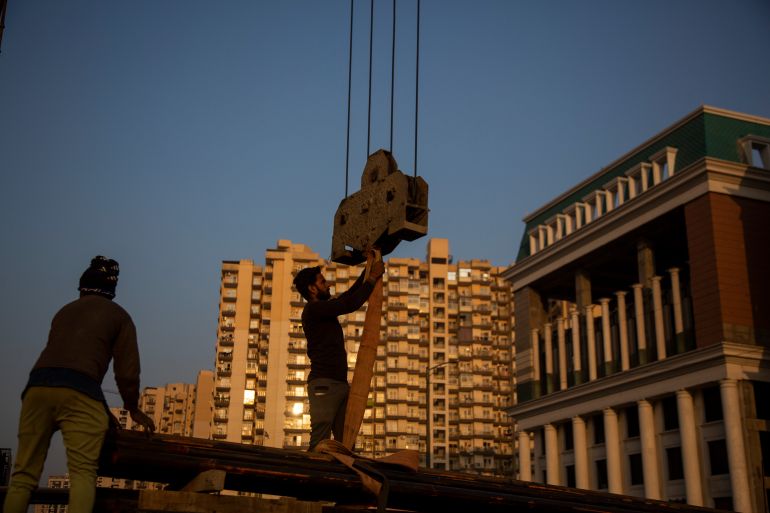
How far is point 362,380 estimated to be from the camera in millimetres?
8625

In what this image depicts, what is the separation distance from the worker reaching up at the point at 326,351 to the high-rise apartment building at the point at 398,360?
103 metres

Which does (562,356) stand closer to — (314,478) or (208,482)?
(314,478)

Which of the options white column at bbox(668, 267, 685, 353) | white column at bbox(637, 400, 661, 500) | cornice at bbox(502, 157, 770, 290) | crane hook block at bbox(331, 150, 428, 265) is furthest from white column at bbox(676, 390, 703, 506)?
crane hook block at bbox(331, 150, 428, 265)

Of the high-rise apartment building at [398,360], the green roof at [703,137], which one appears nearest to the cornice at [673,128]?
the green roof at [703,137]

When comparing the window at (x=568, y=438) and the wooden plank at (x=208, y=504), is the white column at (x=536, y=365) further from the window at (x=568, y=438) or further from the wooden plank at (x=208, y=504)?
the wooden plank at (x=208, y=504)

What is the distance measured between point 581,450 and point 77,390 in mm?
43522

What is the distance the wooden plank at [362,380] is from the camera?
8430mm

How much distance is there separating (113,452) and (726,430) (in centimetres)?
3509

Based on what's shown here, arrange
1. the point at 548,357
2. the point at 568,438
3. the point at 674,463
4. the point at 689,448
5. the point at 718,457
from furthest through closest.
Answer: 1. the point at 548,357
2. the point at 568,438
3. the point at 674,463
4. the point at 689,448
5. the point at 718,457

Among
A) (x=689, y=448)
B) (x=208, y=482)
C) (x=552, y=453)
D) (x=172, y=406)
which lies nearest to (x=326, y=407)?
(x=208, y=482)

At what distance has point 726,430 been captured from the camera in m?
36.6

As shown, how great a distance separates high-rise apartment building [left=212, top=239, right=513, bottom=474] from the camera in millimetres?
114188

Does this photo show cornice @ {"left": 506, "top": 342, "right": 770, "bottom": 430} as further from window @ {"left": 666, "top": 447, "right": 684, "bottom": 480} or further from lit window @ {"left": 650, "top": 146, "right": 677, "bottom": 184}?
lit window @ {"left": 650, "top": 146, "right": 677, "bottom": 184}

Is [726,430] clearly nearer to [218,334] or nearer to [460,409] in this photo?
A: [460,409]
